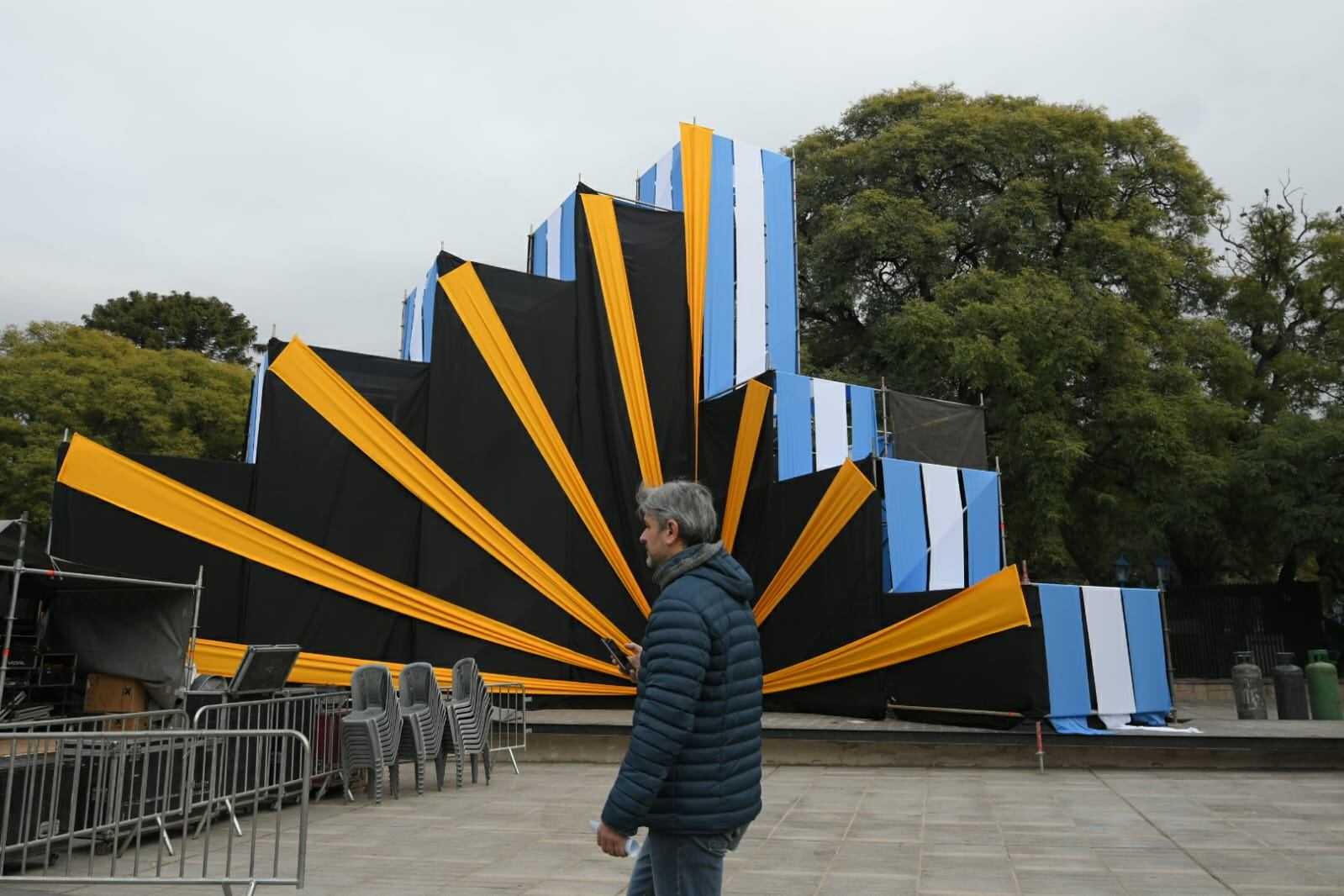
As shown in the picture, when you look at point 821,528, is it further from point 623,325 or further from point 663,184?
point 663,184

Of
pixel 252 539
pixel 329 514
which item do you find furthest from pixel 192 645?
pixel 329 514

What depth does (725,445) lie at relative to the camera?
15797 mm

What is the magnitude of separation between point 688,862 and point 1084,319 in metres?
19.2

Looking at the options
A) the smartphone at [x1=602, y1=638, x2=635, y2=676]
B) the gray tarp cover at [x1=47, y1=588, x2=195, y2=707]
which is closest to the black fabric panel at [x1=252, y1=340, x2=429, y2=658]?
the gray tarp cover at [x1=47, y1=588, x2=195, y2=707]

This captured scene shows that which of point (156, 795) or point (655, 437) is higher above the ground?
point (655, 437)

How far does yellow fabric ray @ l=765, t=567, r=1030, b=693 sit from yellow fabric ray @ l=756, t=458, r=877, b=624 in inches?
45.0

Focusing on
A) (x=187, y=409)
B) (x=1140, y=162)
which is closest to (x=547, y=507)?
(x=1140, y=162)

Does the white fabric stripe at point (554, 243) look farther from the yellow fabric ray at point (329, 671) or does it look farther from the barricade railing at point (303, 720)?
the barricade railing at point (303, 720)

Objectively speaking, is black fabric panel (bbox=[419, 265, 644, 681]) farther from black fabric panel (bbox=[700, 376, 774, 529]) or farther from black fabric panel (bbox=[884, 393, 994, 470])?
black fabric panel (bbox=[884, 393, 994, 470])

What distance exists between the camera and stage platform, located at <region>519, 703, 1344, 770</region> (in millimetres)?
10016

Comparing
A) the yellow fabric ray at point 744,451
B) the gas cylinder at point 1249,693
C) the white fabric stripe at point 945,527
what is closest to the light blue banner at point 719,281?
the yellow fabric ray at point 744,451

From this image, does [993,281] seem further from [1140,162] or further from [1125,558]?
[1125,558]

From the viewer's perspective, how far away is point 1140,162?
75.8ft

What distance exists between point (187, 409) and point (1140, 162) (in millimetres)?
26747
